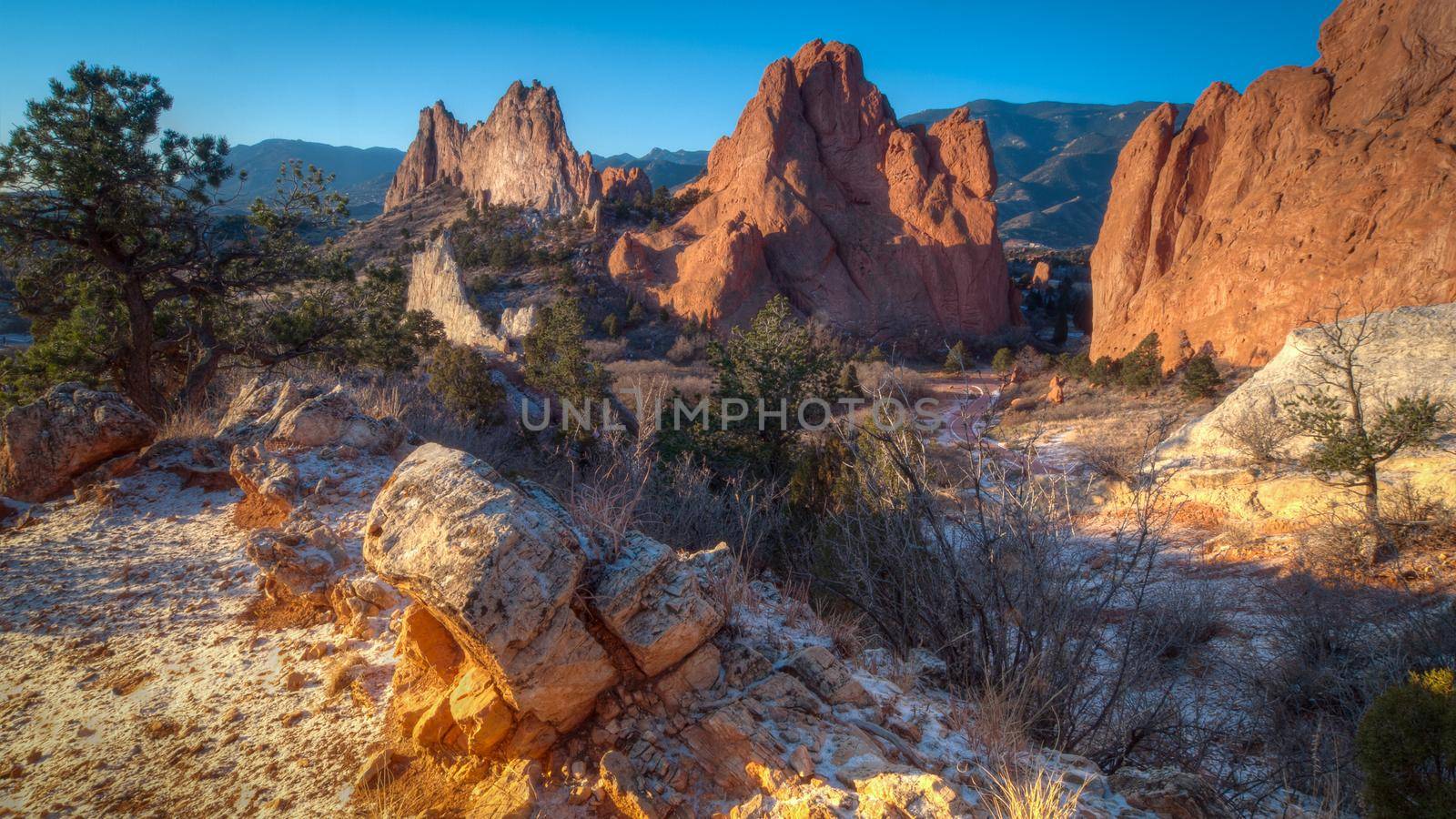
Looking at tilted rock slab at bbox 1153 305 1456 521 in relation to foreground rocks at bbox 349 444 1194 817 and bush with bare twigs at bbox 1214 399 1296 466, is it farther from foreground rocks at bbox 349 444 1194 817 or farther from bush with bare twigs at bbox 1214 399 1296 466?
foreground rocks at bbox 349 444 1194 817

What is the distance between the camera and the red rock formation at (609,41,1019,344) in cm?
3278

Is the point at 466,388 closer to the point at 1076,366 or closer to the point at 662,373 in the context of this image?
the point at 662,373

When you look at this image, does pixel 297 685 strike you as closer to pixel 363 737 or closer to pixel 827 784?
pixel 363 737

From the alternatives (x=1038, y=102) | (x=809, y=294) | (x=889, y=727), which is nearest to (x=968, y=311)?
(x=809, y=294)

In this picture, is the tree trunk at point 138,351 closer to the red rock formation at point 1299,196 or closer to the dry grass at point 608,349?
the dry grass at point 608,349

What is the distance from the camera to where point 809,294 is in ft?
107

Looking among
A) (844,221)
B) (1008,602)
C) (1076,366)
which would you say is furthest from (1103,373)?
(1008,602)

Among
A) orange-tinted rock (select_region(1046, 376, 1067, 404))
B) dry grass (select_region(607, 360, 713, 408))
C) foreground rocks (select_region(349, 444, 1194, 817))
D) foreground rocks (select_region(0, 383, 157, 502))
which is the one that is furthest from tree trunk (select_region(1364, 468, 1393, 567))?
dry grass (select_region(607, 360, 713, 408))

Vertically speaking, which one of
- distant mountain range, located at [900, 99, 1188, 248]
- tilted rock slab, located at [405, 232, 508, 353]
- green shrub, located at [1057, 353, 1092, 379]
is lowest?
green shrub, located at [1057, 353, 1092, 379]

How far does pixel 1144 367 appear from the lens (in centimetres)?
2106

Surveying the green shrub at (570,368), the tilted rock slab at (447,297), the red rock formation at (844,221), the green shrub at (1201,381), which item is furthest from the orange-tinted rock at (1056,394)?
the tilted rock slab at (447,297)

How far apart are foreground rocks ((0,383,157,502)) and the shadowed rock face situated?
37.3 m

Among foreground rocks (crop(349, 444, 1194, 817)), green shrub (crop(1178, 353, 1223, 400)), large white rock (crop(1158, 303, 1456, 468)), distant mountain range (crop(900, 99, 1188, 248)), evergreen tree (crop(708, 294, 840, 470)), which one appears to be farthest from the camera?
distant mountain range (crop(900, 99, 1188, 248))

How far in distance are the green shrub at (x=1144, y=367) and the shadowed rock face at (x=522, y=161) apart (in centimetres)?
2986
